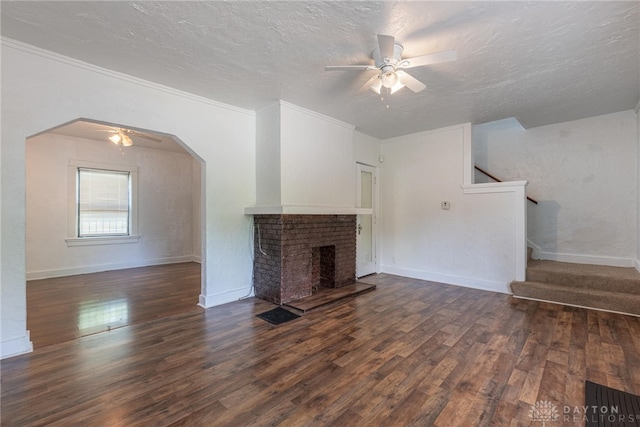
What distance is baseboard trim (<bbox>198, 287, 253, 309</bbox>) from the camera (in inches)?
146

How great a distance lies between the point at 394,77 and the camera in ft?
8.45

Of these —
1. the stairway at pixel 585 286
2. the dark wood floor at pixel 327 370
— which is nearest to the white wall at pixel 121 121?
the dark wood floor at pixel 327 370

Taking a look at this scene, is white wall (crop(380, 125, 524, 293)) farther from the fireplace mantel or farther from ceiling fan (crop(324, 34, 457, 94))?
ceiling fan (crop(324, 34, 457, 94))

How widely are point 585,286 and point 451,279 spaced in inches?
69.1

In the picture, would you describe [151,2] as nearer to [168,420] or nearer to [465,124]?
[168,420]

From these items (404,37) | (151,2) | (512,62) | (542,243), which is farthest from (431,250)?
(151,2)

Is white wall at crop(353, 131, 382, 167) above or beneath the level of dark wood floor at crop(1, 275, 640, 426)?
above

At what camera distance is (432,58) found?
235 centimetres

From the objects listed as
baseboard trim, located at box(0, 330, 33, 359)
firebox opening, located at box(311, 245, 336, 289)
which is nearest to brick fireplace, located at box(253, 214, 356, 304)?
firebox opening, located at box(311, 245, 336, 289)

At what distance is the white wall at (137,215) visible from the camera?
17.1 ft

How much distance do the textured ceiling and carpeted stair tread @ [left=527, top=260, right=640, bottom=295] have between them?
8.01 feet

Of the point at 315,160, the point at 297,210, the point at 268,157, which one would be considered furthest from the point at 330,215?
the point at 268,157

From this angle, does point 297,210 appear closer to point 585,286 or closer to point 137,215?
point 585,286

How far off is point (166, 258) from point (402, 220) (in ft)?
19.1
